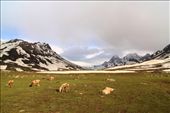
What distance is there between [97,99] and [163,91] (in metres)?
11.1

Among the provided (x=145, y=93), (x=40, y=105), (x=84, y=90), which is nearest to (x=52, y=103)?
(x=40, y=105)

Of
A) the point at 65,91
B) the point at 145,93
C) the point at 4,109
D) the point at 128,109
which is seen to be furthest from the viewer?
the point at 65,91

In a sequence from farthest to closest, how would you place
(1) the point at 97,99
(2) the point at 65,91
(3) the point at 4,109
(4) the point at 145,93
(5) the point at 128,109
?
(2) the point at 65,91, (4) the point at 145,93, (1) the point at 97,99, (3) the point at 4,109, (5) the point at 128,109

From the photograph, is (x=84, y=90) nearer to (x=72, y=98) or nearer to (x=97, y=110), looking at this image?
(x=72, y=98)

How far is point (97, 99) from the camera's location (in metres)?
40.2

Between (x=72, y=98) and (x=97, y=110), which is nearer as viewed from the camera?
(x=97, y=110)

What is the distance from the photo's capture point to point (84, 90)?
155ft

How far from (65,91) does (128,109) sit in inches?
560

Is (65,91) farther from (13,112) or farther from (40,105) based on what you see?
(13,112)

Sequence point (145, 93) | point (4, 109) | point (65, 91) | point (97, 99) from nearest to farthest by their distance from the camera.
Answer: point (4, 109)
point (97, 99)
point (145, 93)
point (65, 91)

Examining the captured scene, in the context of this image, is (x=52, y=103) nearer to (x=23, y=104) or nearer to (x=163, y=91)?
(x=23, y=104)

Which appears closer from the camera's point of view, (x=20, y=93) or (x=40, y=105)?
(x=40, y=105)

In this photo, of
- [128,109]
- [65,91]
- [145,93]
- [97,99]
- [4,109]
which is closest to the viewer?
[128,109]

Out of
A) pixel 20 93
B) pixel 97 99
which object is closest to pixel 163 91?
pixel 97 99
